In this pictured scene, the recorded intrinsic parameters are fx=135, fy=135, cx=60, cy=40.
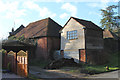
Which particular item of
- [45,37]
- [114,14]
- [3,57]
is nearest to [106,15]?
[114,14]

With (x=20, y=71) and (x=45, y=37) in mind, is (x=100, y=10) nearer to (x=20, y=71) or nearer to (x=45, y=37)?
(x=45, y=37)

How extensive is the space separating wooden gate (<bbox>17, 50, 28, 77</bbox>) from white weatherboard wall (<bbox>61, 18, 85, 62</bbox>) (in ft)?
32.7

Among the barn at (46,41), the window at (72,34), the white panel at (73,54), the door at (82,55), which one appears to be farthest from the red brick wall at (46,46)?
the door at (82,55)

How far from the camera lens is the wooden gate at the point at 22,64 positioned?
10.6 m

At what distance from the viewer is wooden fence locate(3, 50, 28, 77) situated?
10773 millimetres

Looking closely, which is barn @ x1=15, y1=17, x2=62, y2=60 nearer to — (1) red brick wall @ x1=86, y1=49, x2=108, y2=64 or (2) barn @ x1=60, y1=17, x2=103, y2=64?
(2) barn @ x1=60, y1=17, x2=103, y2=64

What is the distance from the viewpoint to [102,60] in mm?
21391

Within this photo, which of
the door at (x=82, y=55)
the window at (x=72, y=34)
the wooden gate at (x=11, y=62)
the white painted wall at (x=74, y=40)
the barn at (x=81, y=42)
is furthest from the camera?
the window at (x=72, y=34)

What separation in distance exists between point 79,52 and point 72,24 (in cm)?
Answer: 453

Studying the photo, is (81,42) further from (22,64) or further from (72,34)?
(22,64)

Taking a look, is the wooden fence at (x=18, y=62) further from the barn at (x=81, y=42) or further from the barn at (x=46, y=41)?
the barn at (x=81, y=42)

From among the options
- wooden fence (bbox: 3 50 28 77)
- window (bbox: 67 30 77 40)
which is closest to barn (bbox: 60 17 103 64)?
window (bbox: 67 30 77 40)

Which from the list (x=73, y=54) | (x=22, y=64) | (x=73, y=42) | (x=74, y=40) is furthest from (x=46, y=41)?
(x=22, y=64)

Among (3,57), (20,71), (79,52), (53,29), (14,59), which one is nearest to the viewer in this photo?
(20,71)
